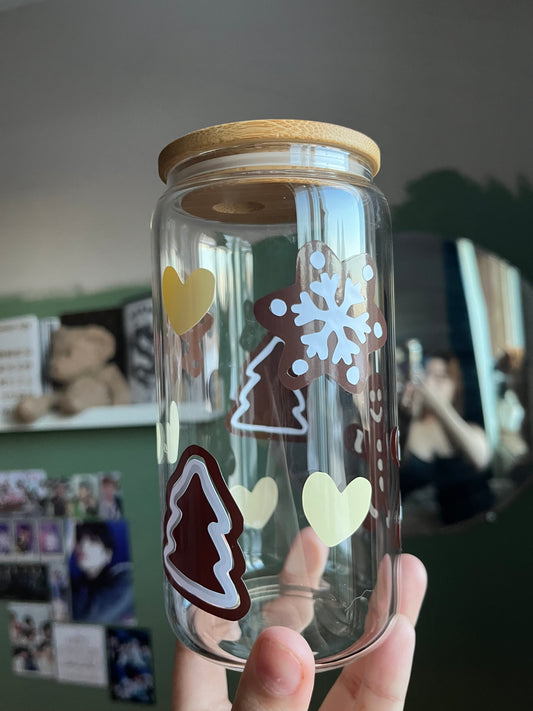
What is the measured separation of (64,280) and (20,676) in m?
1.11

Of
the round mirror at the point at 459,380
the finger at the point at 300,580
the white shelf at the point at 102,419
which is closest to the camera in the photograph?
the finger at the point at 300,580

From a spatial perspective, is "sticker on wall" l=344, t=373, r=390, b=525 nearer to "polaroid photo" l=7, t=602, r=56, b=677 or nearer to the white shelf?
the white shelf

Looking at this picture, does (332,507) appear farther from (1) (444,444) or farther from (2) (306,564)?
(1) (444,444)

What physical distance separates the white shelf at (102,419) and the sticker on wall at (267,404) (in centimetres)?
97

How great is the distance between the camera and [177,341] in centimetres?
44

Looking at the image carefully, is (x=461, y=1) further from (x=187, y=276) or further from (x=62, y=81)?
(x=187, y=276)

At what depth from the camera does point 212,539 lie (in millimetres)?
389

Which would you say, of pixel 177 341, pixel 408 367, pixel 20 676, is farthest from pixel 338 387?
pixel 20 676

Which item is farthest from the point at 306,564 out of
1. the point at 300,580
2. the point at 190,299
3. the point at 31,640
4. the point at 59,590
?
the point at 31,640

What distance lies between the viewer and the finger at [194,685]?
561mm

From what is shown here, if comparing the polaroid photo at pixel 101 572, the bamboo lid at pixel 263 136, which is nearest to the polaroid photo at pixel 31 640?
the polaroid photo at pixel 101 572

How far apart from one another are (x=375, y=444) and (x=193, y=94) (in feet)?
4.18

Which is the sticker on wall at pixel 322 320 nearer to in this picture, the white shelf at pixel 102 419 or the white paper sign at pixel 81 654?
the white shelf at pixel 102 419

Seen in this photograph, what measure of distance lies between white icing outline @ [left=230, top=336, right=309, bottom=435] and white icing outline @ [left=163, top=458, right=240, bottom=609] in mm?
108
